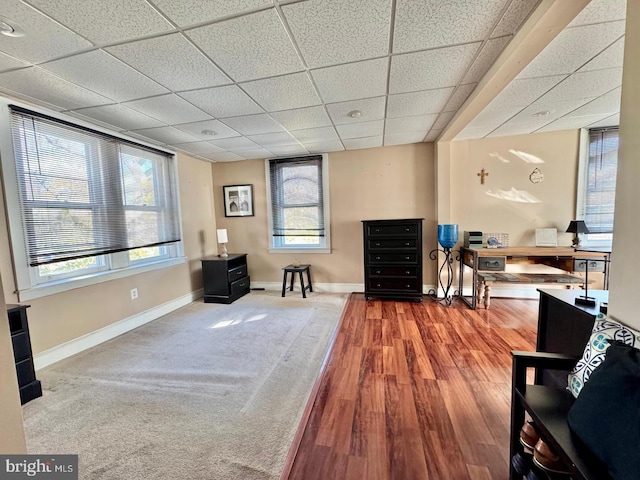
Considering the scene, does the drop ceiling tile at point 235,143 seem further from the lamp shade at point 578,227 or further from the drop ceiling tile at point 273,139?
the lamp shade at point 578,227

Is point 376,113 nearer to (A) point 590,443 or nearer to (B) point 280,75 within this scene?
(B) point 280,75

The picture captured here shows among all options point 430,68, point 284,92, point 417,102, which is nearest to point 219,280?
point 284,92

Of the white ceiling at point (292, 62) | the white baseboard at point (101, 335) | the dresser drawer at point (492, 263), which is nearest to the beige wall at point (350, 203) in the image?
the dresser drawer at point (492, 263)

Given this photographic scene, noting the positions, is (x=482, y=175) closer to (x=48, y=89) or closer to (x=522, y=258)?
(x=522, y=258)

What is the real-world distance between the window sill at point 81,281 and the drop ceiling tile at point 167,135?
1.61m

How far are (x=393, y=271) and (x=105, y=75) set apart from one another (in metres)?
3.60

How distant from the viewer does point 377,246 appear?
12.3 feet

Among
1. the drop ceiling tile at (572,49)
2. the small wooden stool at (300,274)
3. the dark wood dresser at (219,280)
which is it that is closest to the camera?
the drop ceiling tile at (572,49)

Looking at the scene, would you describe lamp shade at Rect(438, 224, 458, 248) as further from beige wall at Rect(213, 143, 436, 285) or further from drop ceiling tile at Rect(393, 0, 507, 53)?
drop ceiling tile at Rect(393, 0, 507, 53)

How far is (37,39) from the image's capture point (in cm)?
148

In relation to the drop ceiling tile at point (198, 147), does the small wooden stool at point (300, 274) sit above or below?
below

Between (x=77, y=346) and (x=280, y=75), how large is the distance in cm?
315

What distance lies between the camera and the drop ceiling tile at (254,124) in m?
2.75

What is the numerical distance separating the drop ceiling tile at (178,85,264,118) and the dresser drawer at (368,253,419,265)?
2387 mm
